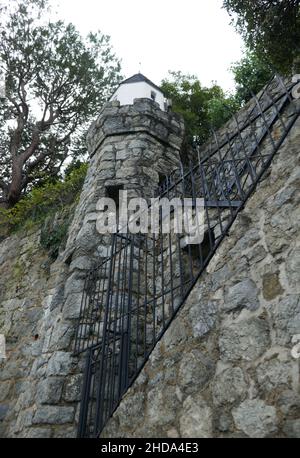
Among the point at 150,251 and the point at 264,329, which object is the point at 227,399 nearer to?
the point at 264,329

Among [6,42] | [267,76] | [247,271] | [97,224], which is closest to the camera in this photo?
[247,271]

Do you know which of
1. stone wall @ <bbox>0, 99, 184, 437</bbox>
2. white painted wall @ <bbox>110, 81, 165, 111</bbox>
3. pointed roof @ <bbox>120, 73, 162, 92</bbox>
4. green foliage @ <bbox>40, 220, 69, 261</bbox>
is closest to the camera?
stone wall @ <bbox>0, 99, 184, 437</bbox>

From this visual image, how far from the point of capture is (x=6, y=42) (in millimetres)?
12734

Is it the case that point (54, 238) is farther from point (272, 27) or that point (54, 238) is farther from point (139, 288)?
point (272, 27)

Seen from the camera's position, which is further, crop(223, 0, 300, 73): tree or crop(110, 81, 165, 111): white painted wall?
crop(110, 81, 165, 111): white painted wall

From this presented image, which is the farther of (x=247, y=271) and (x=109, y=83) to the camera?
(x=109, y=83)

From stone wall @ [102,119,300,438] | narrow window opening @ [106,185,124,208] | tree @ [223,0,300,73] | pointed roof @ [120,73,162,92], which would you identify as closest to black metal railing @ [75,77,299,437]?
stone wall @ [102,119,300,438]

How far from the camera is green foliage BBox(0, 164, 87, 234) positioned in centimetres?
820

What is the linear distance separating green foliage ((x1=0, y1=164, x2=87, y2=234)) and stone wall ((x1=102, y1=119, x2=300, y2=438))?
5878 millimetres

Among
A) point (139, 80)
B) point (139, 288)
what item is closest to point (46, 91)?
point (139, 80)

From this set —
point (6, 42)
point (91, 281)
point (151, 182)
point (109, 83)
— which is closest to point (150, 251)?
point (91, 281)

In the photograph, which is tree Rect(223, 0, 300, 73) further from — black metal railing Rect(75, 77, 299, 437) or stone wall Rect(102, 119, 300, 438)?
stone wall Rect(102, 119, 300, 438)

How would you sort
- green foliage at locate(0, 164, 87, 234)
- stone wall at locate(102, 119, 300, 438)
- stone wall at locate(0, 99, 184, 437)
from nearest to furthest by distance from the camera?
stone wall at locate(102, 119, 300, 438) < stone wall at locate(0, 99, 184, 437) < green foliage at locate(0, 164, 87, 234)
